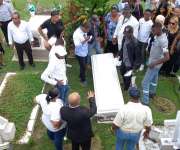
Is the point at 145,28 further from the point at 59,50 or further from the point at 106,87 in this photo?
the point at 59,50

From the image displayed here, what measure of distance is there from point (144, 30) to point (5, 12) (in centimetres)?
420

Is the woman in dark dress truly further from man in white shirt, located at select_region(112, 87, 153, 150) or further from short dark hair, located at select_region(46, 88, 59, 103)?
short dark hair, located at select_region(46, 88, 59, 103)

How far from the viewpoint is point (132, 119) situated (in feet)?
21.0

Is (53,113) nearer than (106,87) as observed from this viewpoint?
Yes

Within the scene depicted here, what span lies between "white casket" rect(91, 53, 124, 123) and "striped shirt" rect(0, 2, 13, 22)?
3.01 meters

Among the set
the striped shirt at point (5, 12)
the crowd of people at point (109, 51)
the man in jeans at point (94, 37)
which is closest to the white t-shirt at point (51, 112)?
the crowd of people at point (109, 51)

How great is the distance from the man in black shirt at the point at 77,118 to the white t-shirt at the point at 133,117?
509mm

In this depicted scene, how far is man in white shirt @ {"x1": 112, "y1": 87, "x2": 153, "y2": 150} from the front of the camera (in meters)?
6.35

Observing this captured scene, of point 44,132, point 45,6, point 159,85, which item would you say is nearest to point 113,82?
point 159,85

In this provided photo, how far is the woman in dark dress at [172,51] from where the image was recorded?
9273mm

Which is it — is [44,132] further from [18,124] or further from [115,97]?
[115,97]

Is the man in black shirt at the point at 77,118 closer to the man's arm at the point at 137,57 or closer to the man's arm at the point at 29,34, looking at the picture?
the man's arm at the point at 137,57

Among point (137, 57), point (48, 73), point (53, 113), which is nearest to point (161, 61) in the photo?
point (137, 57)

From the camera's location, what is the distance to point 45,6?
14242mm
